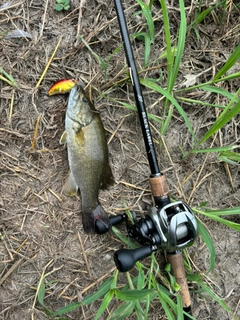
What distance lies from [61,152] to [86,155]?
0.78 ft

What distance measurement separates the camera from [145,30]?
250cm

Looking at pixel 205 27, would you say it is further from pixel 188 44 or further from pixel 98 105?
pixel 98 105

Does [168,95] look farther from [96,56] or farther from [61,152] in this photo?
[61,152]

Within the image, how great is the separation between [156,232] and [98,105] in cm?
95

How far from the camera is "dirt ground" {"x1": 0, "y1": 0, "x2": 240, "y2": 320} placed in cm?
238

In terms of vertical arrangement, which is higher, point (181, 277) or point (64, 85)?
point (64, 85)

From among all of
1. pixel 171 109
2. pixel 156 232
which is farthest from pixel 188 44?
pixel 156 232

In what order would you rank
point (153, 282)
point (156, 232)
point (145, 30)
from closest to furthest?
point (156, 232), point (153, 282), point (145, 30)

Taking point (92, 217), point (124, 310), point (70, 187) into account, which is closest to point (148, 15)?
point (70, 187)

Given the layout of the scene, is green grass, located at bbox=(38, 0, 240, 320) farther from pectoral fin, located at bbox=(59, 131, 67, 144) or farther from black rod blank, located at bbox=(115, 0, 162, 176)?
pectoral fin, located at bbox=(59, 131, 67, 144)

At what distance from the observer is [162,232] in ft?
6.69

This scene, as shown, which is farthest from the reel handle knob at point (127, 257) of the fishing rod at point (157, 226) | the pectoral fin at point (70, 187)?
the pectoral fin at point (70, 187)

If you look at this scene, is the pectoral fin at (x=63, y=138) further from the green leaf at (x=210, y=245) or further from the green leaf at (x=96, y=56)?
the green leaf at (x=210, y=245)

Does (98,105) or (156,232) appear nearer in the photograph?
(156,232)
